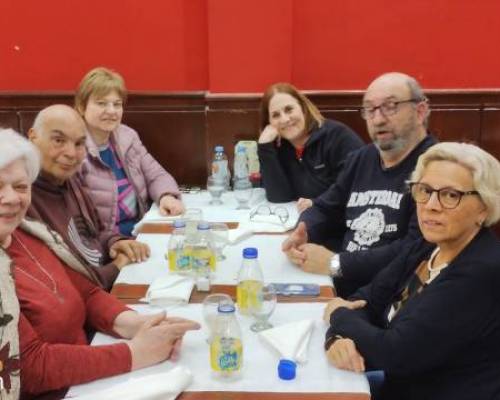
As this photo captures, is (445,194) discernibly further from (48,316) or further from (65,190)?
(65,190)

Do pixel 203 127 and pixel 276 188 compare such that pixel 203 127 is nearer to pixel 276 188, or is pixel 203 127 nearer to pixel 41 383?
pixel 276 188

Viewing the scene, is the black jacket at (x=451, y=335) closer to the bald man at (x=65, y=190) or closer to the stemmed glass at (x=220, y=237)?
the stemmed glass at (x=220, y=237)

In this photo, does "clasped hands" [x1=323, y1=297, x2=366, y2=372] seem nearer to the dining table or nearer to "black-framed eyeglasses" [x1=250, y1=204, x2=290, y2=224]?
the dining table

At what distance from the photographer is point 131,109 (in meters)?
3.59

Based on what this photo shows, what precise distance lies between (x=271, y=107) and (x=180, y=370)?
187 cm

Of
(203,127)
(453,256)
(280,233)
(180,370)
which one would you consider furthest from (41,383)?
(203,127)

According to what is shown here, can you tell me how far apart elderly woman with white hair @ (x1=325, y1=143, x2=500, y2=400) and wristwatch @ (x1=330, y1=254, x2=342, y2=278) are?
43 centimetres

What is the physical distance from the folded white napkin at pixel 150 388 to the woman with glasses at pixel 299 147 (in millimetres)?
1685

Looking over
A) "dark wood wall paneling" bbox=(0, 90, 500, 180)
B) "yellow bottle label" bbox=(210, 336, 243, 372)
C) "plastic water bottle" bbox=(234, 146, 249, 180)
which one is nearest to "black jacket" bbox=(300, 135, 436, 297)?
"plastic water bottle" bbox=(234, 146, 249, 180)

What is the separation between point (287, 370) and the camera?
1.40 m

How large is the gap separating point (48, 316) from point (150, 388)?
38 centimetres

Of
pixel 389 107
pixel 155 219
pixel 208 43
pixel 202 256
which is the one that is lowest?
pixel 155 219

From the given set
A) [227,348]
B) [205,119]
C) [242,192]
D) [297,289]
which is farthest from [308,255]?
[205,119]

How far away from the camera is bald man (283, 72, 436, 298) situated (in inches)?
83.3
